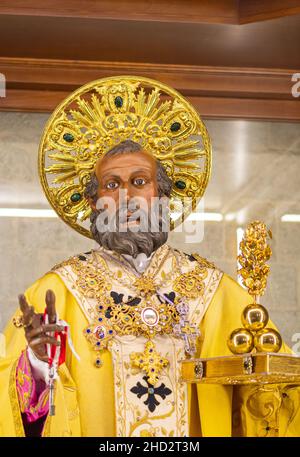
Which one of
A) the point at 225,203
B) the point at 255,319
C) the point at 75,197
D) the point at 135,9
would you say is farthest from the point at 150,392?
the point at 135,9

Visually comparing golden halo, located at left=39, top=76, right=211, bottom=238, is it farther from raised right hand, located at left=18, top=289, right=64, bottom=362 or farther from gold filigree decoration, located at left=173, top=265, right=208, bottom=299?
raised right hand, located at left=18, top=289, right=64, bottom=362

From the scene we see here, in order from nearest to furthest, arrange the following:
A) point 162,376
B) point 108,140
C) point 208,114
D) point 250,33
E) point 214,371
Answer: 1. point 214,371
2. point 162,376
3. point 108,140
4. point 250,33
5. point 208,114

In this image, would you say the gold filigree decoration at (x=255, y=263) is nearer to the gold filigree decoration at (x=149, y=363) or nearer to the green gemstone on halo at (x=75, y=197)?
the gold filigree decoration at (x=149, y=363)

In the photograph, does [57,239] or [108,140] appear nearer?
[108,140]

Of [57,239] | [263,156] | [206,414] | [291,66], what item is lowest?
[206,414]

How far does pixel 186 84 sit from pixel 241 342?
214 centimetres

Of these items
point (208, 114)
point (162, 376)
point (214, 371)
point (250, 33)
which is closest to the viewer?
point (214, 371)

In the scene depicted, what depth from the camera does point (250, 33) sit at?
19.0 feet

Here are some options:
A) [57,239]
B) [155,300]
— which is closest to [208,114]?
[57,239]

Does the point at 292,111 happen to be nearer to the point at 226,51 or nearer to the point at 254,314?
the point at 226,51

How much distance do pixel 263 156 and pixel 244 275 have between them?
2.00 metres

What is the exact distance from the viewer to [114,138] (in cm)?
491

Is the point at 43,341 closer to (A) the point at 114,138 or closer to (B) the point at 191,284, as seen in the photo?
(B) the point at 191,284

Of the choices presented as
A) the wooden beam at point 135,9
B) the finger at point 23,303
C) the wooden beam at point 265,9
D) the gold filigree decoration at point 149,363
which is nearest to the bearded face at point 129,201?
the gold filigree decoration at point 149,363
